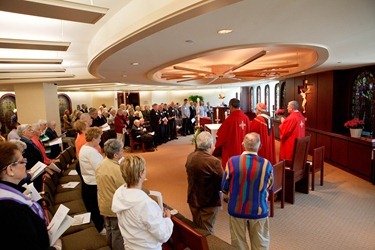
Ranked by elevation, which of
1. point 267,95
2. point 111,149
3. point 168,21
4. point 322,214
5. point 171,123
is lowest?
point 322,214

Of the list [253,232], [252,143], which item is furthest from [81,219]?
[252,143]

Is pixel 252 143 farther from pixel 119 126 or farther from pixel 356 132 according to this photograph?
pixel 119 126

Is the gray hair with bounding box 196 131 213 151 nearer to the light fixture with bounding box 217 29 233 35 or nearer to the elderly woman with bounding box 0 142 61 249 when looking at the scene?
the light fixture with bounding box 217 29 233 35

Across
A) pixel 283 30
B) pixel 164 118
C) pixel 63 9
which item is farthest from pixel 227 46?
pixel 164 118

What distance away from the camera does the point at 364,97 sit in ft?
19.7

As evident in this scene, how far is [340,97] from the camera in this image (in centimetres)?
667

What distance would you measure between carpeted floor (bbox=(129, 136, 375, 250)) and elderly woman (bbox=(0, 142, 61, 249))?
242 cm

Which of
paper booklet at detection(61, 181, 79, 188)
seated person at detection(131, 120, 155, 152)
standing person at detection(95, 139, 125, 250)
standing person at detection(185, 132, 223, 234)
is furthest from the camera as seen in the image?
seated person at detection(131, 120, 155, 152)

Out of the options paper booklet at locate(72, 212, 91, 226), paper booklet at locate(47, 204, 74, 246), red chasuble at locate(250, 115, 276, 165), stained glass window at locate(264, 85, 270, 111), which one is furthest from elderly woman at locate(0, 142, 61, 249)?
stained glass window at locate(264, 85, 270, 111)

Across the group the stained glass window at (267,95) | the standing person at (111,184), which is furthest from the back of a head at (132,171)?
the stained glass window at (267,95)

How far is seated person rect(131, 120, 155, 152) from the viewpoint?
8.45 metres

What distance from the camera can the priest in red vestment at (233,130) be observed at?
173 inches

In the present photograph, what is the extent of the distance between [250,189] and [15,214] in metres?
1.74

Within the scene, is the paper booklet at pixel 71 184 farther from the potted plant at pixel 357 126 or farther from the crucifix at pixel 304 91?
the crucifix at pixel 304 91
